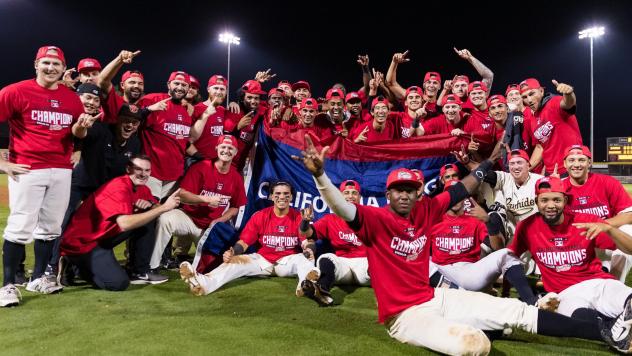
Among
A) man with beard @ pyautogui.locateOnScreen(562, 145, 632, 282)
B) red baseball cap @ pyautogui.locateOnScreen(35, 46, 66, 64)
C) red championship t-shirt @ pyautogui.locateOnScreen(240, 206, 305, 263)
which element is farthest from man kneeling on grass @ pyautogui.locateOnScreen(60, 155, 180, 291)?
man with beard @ pyautogui.locateOnScreen(562, 145, 632, 282)

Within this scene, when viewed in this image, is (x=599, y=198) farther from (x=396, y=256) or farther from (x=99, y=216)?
(x=99, y=216)

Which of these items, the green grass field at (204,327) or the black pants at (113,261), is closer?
the green grass field at (204,327)

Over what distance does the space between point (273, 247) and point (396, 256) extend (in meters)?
2.84

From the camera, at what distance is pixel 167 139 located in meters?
7.13

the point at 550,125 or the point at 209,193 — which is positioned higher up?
the point at 550,125

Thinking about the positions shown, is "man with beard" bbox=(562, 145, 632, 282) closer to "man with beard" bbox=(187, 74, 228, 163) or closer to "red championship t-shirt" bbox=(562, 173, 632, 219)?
"red championship t-shirt" bbox=(562, 173, 632, 219)

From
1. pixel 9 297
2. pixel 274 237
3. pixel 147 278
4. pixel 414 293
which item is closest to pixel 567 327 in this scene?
pixel 414 293

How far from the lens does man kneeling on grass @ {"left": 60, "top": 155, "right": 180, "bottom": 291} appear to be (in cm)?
562

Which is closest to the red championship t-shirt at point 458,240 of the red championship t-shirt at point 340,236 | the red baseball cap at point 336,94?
the red championship t-shirt at point 340,236

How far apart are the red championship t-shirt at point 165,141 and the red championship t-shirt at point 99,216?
118 cm

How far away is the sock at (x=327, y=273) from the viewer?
541 cm

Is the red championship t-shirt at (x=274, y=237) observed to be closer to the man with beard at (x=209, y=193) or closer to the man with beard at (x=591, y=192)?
the man with beard at (x=209, y=193)

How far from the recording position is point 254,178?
7871 mm

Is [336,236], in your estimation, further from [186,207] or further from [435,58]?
[435,58]
